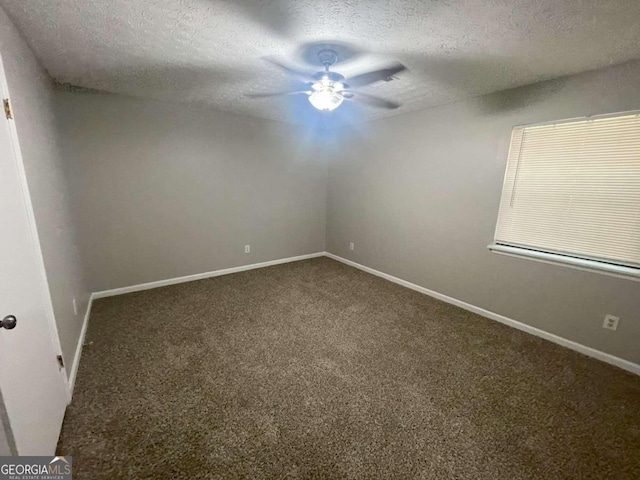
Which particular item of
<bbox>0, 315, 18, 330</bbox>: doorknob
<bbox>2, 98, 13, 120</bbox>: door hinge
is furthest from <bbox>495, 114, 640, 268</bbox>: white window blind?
<bbox>2, 98, 13, 120</bbox>: door hinge

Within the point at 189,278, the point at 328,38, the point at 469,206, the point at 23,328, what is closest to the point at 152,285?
the point at 189,278

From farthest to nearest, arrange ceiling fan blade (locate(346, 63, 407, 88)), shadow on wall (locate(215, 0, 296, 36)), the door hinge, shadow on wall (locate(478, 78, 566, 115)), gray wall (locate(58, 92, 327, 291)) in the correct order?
gray wall (locate(58, 92, 327, 291)), shadow on wall (locate(478, 78, 566, 115)), ceiling fan blade (locate(346, 63, 407, 88)), shadow on wall (locate(215, 0, 296, 36)), the door hinge

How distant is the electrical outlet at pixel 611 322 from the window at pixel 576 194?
37 cm

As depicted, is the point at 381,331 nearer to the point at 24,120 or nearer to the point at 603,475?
the point at 603,475

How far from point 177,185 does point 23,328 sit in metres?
2.50

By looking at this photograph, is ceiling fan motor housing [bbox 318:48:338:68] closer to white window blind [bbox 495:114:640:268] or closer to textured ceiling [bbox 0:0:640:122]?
textured ceiling [bbox 0:0:640:122]

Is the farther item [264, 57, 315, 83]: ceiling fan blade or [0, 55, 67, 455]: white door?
[264, 57, 315, 83]: ceiling fan blade

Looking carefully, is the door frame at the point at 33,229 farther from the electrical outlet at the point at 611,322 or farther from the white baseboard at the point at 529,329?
the electrical outlet at the point at 611,322

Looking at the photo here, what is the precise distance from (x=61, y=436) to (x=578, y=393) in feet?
10.4

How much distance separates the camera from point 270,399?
1.75 m

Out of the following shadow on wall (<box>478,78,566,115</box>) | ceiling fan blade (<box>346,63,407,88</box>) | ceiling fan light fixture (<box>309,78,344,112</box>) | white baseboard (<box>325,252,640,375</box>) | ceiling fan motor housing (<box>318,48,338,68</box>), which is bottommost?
white baseboard (<box>325,252,640,375</box>)

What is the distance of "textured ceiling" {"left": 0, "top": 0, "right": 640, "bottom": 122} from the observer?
1372 millimetres
